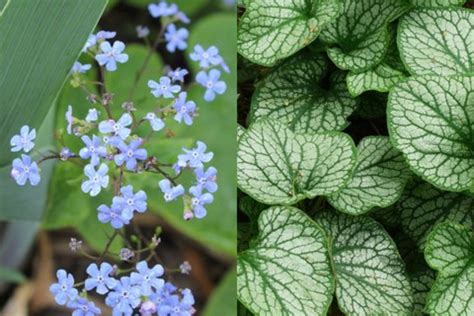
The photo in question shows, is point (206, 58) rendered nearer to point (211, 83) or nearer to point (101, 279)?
point (211, 83)

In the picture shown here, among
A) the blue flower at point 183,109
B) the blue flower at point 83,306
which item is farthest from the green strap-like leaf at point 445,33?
the blue flower at point 83,306

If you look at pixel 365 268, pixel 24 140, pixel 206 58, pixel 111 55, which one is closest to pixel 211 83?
pixel 206 58

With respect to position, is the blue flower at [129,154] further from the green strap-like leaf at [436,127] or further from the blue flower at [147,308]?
the green strap-like leaf at [436,127]

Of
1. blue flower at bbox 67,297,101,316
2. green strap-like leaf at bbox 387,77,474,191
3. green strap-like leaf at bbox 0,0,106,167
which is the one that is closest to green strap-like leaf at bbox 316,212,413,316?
green strap-like leaf at bbox 387,77,474,191

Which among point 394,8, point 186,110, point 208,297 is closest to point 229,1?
point 394,8

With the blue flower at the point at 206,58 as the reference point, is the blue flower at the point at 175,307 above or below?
below

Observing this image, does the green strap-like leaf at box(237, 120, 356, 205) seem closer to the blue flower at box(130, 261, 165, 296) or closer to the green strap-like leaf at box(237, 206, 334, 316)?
the green strap-like leaf at box(237, 206, 334, 316)
